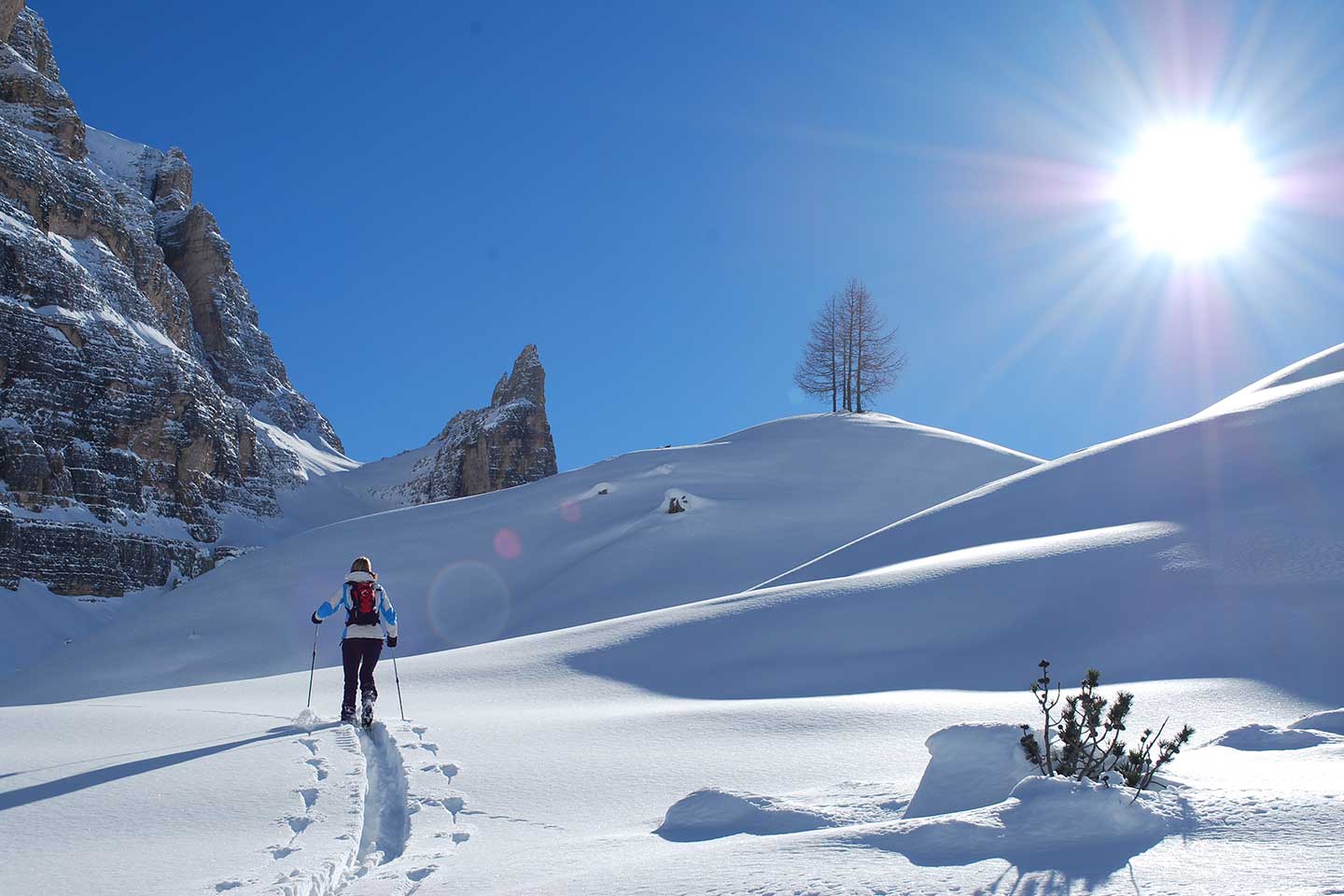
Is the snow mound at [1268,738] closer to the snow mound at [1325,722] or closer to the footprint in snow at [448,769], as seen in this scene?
the snow mound at [1325,722]

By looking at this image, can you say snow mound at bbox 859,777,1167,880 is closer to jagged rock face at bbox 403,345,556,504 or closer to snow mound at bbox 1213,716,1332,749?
snow mound at bbox 1213,716,1332,749

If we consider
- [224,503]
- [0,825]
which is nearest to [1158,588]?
[0,825]

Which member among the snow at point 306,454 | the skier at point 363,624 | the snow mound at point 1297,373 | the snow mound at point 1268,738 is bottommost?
the snow mound at point 1268,738

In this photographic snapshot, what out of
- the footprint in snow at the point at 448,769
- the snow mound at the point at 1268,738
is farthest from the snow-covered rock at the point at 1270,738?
the footprint in snow at the point at 448,769

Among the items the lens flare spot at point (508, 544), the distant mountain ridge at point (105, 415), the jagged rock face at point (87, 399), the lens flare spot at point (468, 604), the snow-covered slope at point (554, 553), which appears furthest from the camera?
the distant mountain ridge at point (105, 415)

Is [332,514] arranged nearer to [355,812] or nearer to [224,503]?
[224,503]

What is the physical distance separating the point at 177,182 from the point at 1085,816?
131m

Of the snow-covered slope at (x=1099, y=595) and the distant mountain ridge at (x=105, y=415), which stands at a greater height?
the distant mountain ridge at (x=105, y=415)

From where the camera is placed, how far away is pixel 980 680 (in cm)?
883

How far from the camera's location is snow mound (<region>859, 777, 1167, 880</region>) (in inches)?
132

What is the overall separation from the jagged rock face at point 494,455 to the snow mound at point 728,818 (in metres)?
62.0

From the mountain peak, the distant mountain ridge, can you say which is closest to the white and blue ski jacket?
the distant mountain ridge

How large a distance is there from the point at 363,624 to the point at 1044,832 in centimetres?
734

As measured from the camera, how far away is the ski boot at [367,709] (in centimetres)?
810
